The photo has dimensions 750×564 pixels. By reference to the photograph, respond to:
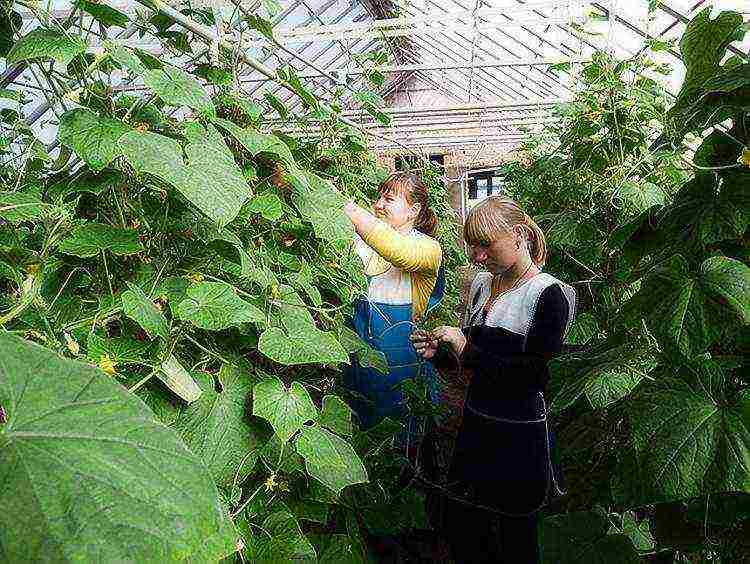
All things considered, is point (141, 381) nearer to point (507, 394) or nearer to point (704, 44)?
point (704, 44)

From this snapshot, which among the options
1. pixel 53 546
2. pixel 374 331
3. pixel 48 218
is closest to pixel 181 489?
pixel 53 546

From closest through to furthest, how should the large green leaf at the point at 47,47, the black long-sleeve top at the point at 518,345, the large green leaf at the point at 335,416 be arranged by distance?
the large green leaf at the point at 47,47, the large green leaf at the point at 335,416, the black long-sleeve top at the point at 518,345

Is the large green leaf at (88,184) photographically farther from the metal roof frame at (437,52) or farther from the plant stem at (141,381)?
the plant stem at (141,381)

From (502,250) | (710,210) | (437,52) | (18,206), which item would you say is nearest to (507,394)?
(502,250)

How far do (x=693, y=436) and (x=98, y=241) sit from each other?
0.87m

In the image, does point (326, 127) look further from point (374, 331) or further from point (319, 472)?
point (319, 472)

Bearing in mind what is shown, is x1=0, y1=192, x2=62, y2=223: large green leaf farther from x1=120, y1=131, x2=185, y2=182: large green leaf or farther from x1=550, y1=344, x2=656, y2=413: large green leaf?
x1=550, y1=344, x2=656, y2=413: large green leaf

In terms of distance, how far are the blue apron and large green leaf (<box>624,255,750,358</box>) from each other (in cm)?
145

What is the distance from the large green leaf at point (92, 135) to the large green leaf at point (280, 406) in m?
0.45

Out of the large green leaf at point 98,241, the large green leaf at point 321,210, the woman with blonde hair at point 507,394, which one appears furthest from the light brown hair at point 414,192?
the large green leaf at point 98,241

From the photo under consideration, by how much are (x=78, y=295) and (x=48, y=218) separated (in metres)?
0.13

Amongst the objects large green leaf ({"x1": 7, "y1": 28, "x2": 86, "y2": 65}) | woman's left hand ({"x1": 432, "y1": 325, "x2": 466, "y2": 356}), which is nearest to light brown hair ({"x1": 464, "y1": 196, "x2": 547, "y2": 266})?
woman's left hand ({"x1": 432, "y1": 325, "x2": 466, "y2": 356})

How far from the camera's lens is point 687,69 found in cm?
95

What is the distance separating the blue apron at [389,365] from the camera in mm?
2338
